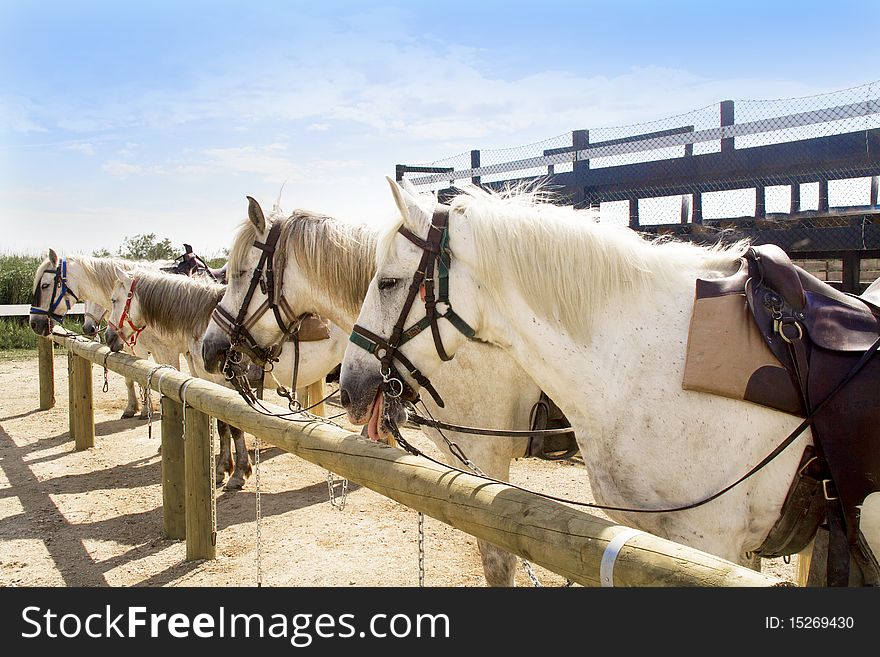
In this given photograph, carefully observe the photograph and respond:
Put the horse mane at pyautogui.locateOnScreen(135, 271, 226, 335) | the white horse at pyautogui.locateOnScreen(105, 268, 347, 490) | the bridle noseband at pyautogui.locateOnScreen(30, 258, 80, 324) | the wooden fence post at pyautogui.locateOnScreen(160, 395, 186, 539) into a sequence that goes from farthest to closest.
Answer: the bridle noseband at pyautogui.locateOnScreen(30, 258, 80, 324)
the horse mane at pyautogui.locateOnScreen(135, 271, 226, 335)
the white horse at pyautogui.locateOnScreen(105, 268, 347, 490)
the wooden fence post at pyautogui.locateOnScreen(160, 395, 186, 539)

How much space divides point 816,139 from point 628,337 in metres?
4.44

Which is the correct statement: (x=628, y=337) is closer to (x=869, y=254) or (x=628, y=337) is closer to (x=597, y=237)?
(x=597, y=237)

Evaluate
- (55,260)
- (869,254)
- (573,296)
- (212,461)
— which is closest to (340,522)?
(212,461)

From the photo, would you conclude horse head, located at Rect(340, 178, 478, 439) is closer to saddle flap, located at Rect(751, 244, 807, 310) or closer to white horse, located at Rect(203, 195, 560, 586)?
white horse, located at Rect(203, 195, 560, 586)

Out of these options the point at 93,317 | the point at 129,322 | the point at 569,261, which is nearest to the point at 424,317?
the point at 569,261

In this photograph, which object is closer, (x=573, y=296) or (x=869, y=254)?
(x=573, y=296)

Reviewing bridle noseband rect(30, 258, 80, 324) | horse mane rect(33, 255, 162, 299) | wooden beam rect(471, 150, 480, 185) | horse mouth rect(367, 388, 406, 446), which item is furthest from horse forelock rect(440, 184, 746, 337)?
bridle noseband rect(30, 258, 80, 324)

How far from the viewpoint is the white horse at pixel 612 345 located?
1726 millimetres

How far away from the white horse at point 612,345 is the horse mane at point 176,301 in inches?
165

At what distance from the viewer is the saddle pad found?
168cm

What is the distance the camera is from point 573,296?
6.10 feet

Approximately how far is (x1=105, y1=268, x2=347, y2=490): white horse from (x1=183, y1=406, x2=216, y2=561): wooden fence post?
4.18 feet

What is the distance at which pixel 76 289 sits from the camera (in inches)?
335

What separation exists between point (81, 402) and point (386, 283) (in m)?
6.03
